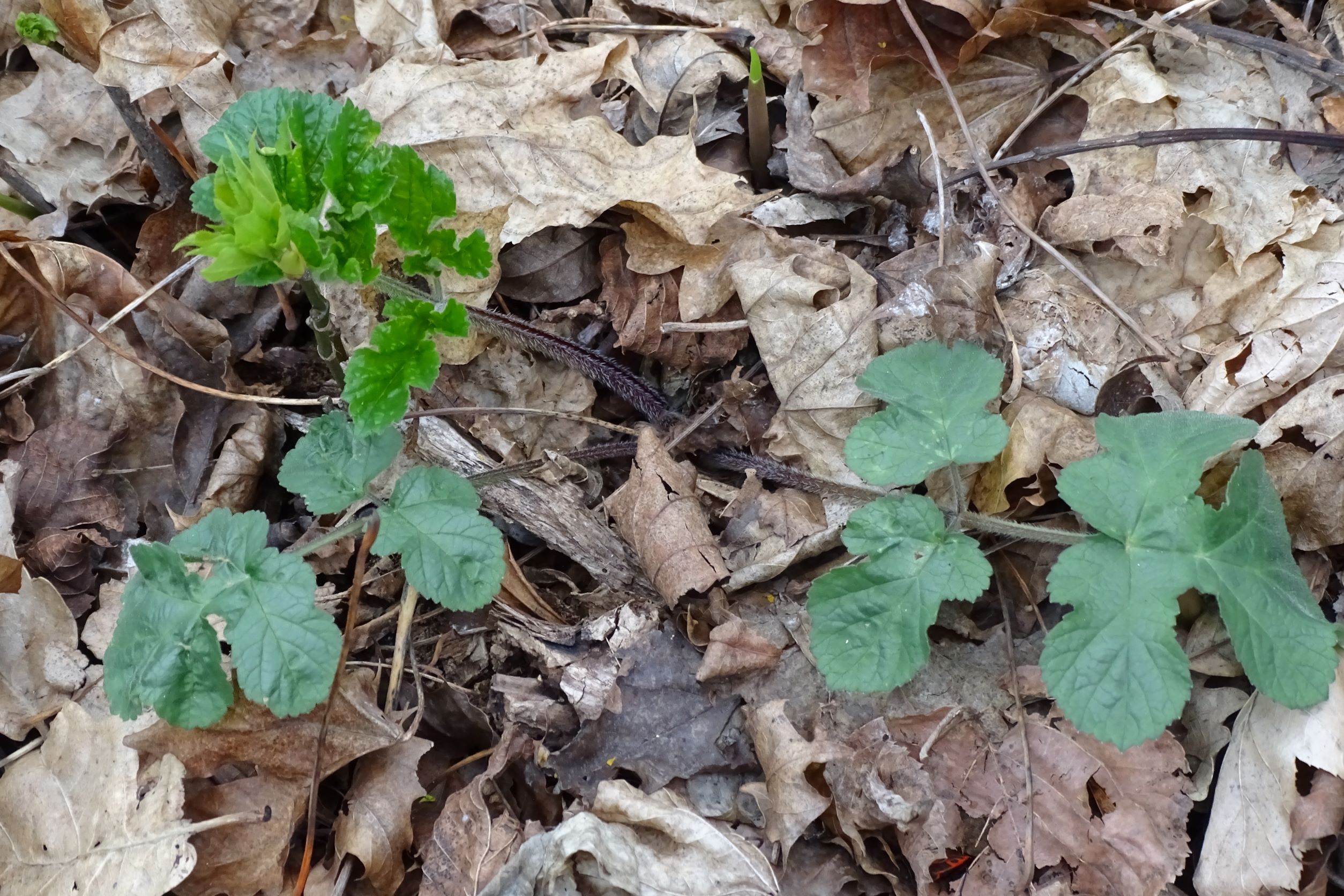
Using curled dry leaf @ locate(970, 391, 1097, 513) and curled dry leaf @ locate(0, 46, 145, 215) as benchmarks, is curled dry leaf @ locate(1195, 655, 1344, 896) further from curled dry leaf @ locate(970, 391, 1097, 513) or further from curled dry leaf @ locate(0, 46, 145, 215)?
curled dry leaf @ locate(0, 46, 145, 215)

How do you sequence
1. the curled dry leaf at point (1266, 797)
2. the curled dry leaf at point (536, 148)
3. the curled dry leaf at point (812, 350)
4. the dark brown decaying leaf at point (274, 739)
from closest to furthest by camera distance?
the curled dry leaf at point (1266, 797)
the dark brown decaying leaf at point (274, 739)
the curled dry leaf at point (812, 350)
the curled dry leaf at point (536, 148)

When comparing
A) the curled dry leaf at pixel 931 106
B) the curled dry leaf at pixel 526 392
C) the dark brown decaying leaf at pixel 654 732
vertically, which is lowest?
the dark brown decaying leaf at pixel 654 732

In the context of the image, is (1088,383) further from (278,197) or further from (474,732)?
(278,197)

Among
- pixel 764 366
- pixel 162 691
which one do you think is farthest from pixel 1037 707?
pixel 162 691

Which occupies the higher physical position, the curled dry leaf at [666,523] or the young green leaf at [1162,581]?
the young green leaf at [1162,581]

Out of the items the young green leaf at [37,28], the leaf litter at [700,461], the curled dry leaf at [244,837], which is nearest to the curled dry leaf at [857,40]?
the leaf litter at [700,461]

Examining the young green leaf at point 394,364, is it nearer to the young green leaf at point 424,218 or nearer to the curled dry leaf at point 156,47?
the young green leaf at point 424,218

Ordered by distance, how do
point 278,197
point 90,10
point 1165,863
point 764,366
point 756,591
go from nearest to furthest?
point 278,197, point 1165,863, point 756,591, point 764,366, point 90,10

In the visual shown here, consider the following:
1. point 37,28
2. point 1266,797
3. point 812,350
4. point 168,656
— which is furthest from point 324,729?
point 37,28
